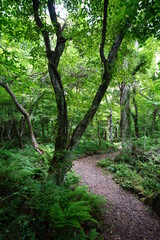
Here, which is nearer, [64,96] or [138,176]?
[64,96]

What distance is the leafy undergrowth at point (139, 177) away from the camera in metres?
4.67

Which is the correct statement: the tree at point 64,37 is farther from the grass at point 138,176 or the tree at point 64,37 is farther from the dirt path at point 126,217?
the grass at point 138,176

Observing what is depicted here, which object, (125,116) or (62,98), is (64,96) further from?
(125,116)

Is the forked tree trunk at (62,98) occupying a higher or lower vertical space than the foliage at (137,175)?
higher

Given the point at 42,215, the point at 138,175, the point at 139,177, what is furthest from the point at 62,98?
the point at 138,175

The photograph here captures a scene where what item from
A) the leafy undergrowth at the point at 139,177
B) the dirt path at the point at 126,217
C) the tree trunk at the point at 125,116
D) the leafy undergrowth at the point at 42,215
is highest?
the tree trunk at the point at 125,116

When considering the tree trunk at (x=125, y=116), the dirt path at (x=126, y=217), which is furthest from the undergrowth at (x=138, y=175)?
the tree trunk at (x=125, y=116)

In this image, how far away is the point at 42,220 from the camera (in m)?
2.32

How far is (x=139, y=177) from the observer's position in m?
6.08

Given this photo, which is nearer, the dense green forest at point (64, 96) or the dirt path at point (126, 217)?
the dense green forest at point (64, 96)

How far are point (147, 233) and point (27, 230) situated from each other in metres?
3.33

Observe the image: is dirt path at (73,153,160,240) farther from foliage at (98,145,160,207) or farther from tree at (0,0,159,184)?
tree at (0,0,159,184)

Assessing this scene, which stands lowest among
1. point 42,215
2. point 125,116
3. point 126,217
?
point 126,217

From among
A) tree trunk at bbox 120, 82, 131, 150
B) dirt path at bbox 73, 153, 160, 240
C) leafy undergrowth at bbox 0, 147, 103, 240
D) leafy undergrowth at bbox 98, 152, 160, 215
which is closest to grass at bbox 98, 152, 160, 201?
leafy undergrowth at bbox 98, 152, 160, 215
